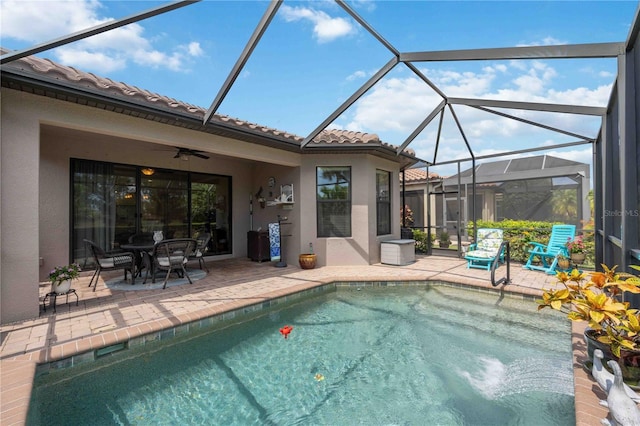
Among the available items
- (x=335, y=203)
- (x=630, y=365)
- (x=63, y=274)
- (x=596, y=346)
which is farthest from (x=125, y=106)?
(x=630, y=365)

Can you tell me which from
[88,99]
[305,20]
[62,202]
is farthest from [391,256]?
[62,202]

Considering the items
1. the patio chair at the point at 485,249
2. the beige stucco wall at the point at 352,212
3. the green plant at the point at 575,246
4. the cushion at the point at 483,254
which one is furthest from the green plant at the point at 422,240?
the green plant at the point at 575,246

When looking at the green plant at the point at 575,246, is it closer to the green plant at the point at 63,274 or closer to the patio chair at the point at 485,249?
the patio chair at the point at 485,249

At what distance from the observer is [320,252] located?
8.00 metres

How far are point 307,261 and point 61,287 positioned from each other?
470cm

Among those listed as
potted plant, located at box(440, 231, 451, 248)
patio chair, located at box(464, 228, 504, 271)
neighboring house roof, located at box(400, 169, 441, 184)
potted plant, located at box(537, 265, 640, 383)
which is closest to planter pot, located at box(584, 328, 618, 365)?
potted plant, located at box(537, 265, 640, 383)

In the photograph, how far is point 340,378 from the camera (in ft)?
10.00

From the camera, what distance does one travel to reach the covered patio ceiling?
333 cm

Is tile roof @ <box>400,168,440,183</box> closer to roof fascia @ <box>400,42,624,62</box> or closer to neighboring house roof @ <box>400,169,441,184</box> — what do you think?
neighboring house roof @ <box>400,169,441,184</box>

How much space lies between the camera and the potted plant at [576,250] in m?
6.57

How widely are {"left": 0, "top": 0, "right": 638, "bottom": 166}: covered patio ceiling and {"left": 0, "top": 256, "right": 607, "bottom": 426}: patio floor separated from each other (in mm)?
3013

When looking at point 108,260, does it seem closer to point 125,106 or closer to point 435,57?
point 125,106

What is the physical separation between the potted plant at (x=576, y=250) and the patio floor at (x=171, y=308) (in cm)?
87

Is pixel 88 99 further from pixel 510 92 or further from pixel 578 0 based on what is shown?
pixel 510 92
